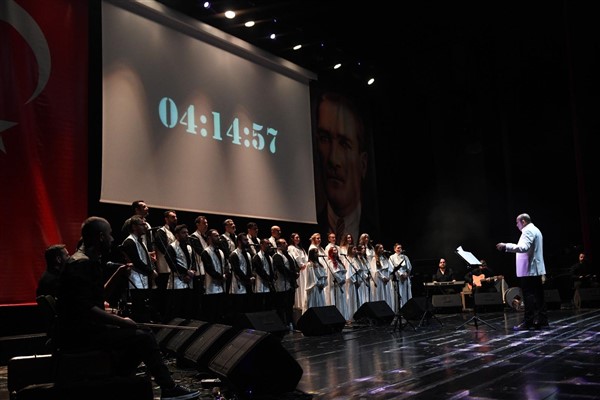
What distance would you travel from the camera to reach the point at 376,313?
964 cm

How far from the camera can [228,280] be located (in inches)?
345

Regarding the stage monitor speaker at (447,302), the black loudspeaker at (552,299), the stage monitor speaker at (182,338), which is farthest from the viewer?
the stage monitor speaker at (447,302)

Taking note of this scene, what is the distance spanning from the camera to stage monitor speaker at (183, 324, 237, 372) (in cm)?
437

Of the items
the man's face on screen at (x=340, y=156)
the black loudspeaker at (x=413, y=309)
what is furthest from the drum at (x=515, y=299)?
the man's face on screen at (x=340, y=156)

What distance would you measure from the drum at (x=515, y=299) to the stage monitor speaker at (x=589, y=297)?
118 cm

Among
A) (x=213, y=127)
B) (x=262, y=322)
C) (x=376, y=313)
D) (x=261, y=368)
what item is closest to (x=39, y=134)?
(x=213, y=127)

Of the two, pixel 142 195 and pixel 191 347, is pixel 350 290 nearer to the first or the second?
pixel 142 195

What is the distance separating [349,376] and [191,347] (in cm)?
138

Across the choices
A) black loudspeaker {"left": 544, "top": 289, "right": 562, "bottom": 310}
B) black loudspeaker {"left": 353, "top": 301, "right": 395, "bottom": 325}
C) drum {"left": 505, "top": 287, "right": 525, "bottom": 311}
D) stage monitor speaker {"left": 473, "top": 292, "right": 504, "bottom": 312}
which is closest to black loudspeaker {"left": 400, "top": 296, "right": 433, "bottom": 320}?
black loudspeaker {"left": 353, "top": 301, "right": 395, "bottom": 325}

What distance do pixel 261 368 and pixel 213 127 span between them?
7122 mm

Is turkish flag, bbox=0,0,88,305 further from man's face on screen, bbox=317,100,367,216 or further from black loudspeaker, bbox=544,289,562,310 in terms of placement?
black loudspeaker, bbox=544,289,562,310

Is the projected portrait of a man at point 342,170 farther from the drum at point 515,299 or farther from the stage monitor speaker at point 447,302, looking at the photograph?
the drum at point 515,299

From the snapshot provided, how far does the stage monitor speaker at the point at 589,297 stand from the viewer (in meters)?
11.8

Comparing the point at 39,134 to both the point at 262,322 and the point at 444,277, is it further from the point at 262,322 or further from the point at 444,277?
the point at 444,277
